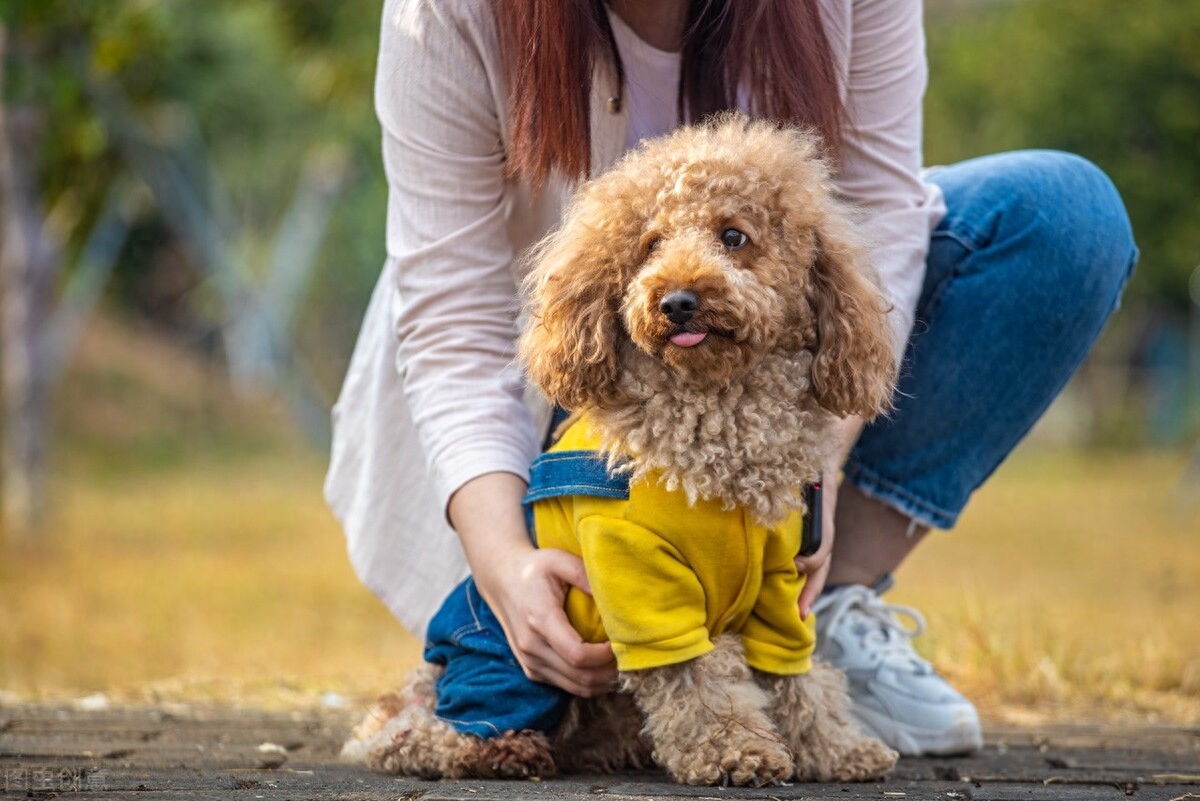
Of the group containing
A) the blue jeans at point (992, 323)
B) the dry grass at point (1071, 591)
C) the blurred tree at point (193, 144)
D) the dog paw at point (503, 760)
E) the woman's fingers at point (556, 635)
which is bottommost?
the dry grass at point (1071, 591)

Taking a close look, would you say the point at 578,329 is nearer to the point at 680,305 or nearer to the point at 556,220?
the point at 680,305

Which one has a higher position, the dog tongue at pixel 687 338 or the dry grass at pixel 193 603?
the dog tongue at pixel 687 338

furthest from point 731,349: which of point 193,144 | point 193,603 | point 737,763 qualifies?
point 193,144

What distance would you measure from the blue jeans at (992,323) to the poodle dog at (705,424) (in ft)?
1.48

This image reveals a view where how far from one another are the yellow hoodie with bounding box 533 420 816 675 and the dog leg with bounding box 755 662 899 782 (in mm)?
84

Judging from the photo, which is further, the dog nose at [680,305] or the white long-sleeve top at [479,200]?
the white long-sleeve top at [479,200]

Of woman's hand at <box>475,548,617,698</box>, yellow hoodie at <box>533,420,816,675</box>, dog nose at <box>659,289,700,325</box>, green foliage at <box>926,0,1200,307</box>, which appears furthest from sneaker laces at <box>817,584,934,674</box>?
green foliage at <box>926,0,1200,307</box>

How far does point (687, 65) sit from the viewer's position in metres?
2.02

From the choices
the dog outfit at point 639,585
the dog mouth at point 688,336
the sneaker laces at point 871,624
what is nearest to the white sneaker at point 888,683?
the sneaker laces at point 871,624

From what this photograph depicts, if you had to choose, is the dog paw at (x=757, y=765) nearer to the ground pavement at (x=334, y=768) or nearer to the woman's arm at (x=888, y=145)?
the ground pavement at (x=334, y=768)

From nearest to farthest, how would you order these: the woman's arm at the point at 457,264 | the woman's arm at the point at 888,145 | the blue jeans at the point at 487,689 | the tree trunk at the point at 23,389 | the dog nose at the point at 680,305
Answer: the dog nose at the point at 680,305, the blue jeans at the point at 487,689, the woman's arm at the point at 457,264, the woman's arm at the point at 888,145, the tree trunk at the point at 23,389

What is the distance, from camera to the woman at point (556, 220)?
75.5 inches

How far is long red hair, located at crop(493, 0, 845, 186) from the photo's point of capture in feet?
6.21

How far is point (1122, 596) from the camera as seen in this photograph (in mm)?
6195
